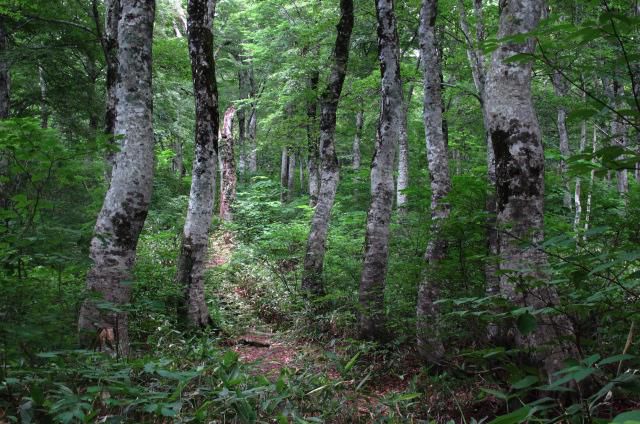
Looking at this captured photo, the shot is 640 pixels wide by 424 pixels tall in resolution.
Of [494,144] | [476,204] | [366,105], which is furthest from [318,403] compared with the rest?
[366,105]

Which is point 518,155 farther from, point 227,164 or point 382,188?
point 227,164

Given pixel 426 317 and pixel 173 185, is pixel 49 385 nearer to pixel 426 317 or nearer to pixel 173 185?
pixel 426 317

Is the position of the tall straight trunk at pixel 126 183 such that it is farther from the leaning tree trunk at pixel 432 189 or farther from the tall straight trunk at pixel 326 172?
the tall straight trunk at pixel 326 172

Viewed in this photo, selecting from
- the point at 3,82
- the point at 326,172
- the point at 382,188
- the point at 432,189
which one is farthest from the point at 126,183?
the point at 3,82

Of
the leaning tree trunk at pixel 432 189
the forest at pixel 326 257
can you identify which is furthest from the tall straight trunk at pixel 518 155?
the leaning tree trunk at pixel 432 189

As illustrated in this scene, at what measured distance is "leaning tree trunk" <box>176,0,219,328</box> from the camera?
314 inches

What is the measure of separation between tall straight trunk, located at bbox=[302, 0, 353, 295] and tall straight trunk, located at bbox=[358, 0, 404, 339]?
2.30 metres

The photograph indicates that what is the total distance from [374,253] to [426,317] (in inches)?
70.1

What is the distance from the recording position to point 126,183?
15.9 ft

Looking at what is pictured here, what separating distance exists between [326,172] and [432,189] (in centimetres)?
348

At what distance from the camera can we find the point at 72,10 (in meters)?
11.8

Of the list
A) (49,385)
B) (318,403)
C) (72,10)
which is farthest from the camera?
(72,10)

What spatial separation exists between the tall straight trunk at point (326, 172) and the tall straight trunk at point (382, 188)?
2.30 meters

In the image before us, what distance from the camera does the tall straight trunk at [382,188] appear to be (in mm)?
7379
